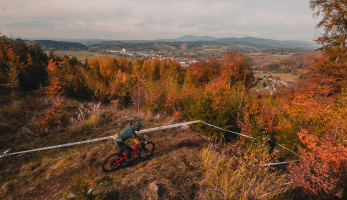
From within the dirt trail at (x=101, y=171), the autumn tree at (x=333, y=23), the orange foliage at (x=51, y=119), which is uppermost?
the autumn tree at (x=333, y=23)

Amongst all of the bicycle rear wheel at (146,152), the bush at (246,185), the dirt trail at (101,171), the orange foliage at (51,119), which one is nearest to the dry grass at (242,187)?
the bush at (246,185)

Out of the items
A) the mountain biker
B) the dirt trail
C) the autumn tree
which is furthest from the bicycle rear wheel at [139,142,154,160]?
the autumn tree

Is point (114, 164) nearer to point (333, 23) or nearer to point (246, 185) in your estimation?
point (246, 185)

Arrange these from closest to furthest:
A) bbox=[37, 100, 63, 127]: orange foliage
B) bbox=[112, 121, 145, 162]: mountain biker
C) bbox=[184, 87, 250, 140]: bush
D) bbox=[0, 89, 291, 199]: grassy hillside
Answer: bbox=[0, 89, 291, 199]: grassy hillside → bbox=[112, 121, 145, 162]: mountain biker → bbox=[37, 100, 63, 127]: orange foliage → bbox=[184, 87, 250, 140]: bush

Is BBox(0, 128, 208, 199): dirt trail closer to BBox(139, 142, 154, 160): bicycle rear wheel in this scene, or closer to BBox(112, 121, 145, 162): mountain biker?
BBox(139, 142, 154, 160): bicycle rear wheel

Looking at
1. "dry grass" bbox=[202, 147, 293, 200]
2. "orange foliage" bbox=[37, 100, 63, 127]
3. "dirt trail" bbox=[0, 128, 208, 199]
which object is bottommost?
"dirt trail" bbox=[0, 128, 208, 199]

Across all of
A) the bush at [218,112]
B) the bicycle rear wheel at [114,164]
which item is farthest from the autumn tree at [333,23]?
the bicycle rear wheel at [114,164]

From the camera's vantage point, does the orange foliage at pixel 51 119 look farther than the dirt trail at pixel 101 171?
Yes

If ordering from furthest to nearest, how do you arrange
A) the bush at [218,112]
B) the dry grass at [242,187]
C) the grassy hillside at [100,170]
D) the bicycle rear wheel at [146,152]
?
the bush at [218,112] → the bicycle rear wheel at [146,152] → the grassy hillside at [100,170] → the dry grass at [242,187]

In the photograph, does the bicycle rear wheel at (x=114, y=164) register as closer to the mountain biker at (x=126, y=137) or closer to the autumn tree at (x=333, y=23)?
the mountain biker at (x=126, y=137)

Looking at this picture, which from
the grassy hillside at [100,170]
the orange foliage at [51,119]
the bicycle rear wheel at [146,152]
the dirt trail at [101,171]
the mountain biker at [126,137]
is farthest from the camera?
the orange foliage at [51,119]

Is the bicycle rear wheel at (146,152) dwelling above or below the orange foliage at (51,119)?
below
